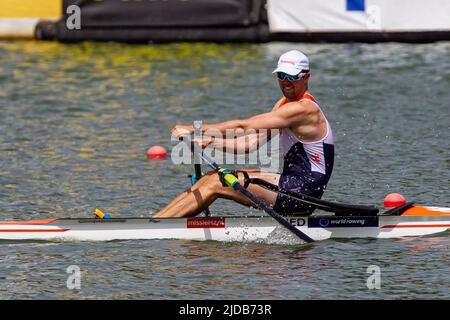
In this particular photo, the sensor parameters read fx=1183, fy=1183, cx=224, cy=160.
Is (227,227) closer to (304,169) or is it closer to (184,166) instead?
(304,169)

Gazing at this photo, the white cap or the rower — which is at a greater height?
the white cap

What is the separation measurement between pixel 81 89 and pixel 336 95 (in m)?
4.72

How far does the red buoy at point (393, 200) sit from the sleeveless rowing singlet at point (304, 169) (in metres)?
2.18

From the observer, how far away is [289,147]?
12555 mm

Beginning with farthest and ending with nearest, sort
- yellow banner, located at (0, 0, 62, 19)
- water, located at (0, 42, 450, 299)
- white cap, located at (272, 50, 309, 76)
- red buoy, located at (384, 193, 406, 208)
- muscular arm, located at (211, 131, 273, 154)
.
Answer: yellow banner, located at (0, 0, 62, 19), red buoy, located at (384, 193, 406, 208), muscular arm, located at (211, 131, 273, 154), white cap, located at (272, 50, 309, 76), water, located at (0, 42, 450, 299)

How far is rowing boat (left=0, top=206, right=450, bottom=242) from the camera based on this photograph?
41.0 feet

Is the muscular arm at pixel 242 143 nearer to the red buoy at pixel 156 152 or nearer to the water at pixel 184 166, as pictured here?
the water at pixel 184 166

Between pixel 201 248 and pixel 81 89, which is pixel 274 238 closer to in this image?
→ pixel 201 248

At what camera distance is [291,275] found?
457 inches

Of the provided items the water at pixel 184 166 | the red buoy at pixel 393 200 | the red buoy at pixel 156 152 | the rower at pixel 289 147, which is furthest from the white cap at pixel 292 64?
the red buoy at pixel 156 152

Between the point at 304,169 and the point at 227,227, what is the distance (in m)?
1.03

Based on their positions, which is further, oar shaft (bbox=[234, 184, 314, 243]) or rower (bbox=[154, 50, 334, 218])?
rower (bbox=[154, 50, 334, 218])

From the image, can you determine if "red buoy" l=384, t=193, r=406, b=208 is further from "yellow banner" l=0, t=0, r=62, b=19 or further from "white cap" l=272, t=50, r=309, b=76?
"yellow banner" l=0, t=0, r=62, b=19

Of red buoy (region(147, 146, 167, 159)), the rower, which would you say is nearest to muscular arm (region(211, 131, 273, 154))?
the rower
